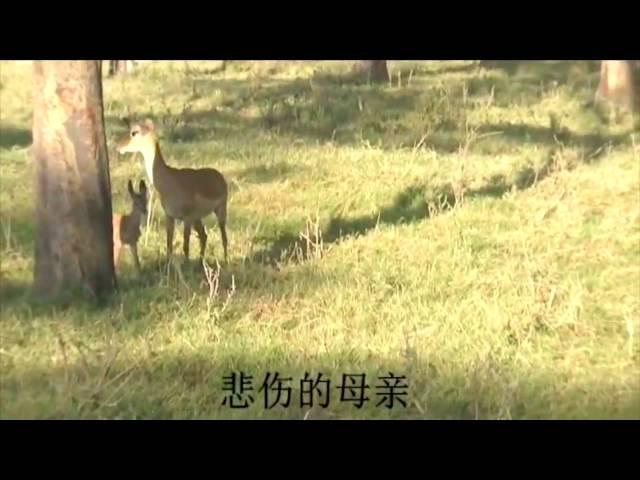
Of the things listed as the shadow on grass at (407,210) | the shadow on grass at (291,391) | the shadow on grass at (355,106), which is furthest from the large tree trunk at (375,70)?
the shadow on grass at (291,391)

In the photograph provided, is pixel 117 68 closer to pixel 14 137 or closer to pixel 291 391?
pixel 14 137

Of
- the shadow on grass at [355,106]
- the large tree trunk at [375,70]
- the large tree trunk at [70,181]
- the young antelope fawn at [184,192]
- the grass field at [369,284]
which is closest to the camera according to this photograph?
the grass field at [369,284]

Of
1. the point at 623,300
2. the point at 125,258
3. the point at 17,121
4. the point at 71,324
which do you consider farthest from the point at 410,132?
the point at 71,324

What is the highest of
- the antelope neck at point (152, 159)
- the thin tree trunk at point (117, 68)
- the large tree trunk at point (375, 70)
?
the thin tree trunk at point (117, 68)

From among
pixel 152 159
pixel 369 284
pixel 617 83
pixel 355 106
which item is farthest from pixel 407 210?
pixel 617 83

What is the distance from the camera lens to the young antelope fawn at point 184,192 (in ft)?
27.3

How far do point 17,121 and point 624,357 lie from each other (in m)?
11.2

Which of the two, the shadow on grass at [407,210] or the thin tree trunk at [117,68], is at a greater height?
the thin tree trunk at [117,68]

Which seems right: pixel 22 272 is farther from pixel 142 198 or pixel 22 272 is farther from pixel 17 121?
pixel 17 121

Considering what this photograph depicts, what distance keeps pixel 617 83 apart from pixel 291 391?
1259 cm

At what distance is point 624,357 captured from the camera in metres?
6.10

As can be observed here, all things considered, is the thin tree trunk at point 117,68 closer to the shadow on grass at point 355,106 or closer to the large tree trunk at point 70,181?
the shadow on grass at point 355,106

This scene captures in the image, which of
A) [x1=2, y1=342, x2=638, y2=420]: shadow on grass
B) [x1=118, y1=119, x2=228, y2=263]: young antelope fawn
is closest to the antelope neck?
[x1=118, y1=119, x2=228, y2=263]: young antelope fawn

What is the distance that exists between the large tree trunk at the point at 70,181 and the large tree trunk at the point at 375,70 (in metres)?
13.2
